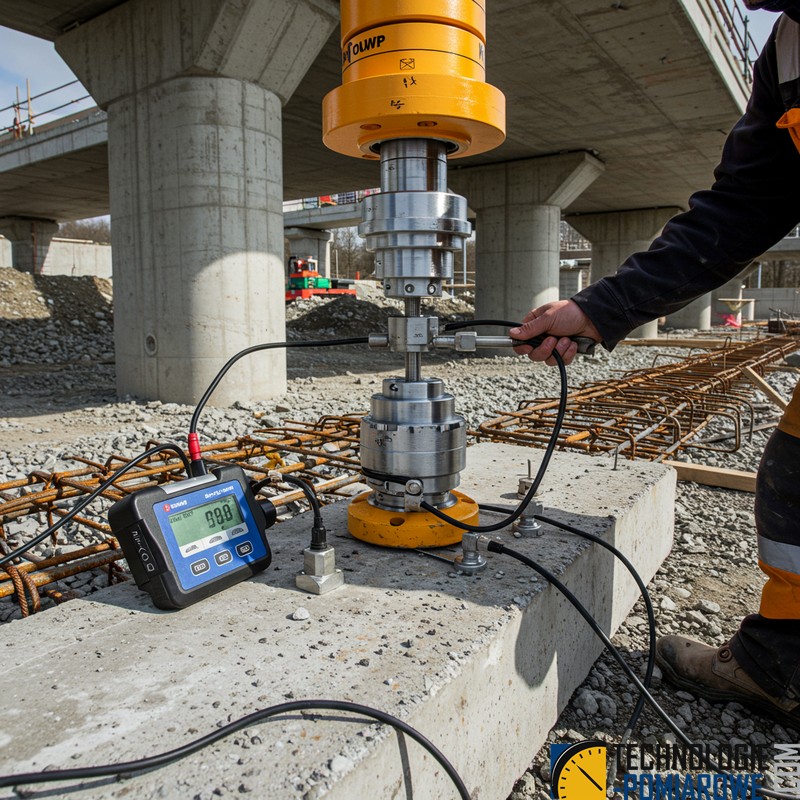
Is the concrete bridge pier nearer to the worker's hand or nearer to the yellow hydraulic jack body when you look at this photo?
the yellow hydraulic jack body

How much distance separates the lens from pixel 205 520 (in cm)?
162

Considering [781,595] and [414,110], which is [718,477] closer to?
[781,595]

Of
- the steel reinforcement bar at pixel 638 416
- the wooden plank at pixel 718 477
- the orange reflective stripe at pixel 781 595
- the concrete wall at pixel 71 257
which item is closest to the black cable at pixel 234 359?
the orange reflective stripe at pixel 781 595

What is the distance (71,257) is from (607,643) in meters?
32.9

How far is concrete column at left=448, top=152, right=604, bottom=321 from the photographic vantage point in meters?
13.9

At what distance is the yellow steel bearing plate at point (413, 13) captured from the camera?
1.71 metres

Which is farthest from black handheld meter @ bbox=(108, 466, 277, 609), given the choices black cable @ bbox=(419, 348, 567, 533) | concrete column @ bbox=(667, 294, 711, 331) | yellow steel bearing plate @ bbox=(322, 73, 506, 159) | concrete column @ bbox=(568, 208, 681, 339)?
concrete column @ bbox=(667, 294, 711, 331)

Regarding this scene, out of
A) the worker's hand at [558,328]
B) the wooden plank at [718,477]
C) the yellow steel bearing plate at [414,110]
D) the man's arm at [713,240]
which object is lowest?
the wooden plank at [718,477]

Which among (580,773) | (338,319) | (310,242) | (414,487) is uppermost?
(310,242)

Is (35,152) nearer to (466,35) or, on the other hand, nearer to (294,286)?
(294,286)

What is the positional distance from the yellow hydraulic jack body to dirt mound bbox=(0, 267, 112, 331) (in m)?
16.0

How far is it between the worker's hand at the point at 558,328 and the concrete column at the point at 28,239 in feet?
87.9

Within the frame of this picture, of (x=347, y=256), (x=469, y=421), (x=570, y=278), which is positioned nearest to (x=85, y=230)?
(x=347, y=256)

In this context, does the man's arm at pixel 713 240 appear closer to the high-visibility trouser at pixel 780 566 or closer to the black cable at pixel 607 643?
the high-visibility trouser at pixel 780 566
